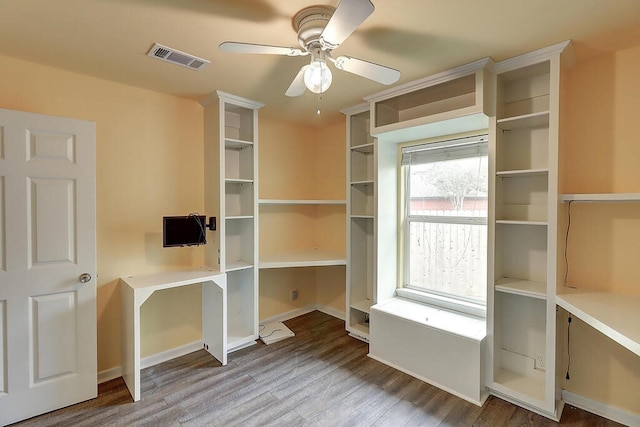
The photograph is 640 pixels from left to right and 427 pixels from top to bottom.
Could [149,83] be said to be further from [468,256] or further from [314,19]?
[468,256]

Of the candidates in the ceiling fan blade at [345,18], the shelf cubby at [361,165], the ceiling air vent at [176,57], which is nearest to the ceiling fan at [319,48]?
the ceiling fan blade at [345,18]

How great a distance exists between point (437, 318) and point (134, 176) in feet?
9.60

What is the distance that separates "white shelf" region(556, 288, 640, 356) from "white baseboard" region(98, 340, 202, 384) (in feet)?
10.1

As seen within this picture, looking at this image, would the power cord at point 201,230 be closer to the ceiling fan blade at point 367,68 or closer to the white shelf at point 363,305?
the white shelf at point 363,305

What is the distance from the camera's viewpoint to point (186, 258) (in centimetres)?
295

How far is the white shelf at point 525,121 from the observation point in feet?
6.75

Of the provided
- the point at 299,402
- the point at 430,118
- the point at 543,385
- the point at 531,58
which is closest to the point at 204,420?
the point at 299,402

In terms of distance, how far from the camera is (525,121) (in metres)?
2.17

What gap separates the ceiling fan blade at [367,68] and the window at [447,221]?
134 cm

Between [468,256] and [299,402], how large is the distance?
1903 millimetres

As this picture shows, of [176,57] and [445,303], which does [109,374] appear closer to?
[176,57]

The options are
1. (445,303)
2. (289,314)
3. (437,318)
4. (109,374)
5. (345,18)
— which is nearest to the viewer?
(345,18)

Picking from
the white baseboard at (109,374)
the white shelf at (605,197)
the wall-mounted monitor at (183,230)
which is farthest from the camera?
the wall-mounted monitor at (183,230)

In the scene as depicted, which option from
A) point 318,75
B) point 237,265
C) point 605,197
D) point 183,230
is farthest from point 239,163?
point 605,197
